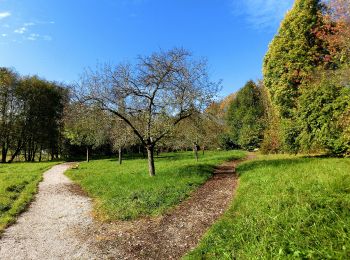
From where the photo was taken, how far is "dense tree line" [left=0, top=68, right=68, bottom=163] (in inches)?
1790

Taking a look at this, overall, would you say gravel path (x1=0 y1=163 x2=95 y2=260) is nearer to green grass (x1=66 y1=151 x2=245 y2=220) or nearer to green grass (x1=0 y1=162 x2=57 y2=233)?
green grass (x1=0 y1=162 x2=57 y2=233)

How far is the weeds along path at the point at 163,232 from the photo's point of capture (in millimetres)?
8898

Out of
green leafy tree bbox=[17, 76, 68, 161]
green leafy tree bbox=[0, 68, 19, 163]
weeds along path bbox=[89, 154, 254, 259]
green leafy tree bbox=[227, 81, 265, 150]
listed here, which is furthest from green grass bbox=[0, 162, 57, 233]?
green leafy tree bbox=[227, 81, 265, 150]

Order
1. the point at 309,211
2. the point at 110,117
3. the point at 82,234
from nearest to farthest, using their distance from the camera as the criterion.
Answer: the point at 309,211, the point at 82,234, the point at 110,117

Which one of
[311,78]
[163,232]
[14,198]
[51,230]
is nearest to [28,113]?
[14,198]

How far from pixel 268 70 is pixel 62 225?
28276 millimetres

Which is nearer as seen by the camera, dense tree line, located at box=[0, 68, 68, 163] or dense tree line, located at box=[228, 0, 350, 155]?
dense tree line, located at box=[228, 0, 350, 155]

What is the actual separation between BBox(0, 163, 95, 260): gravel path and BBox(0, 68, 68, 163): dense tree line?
3382cm

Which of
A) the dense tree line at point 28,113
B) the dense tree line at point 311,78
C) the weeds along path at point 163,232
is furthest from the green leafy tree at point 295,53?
the dense tree line at point 28,113

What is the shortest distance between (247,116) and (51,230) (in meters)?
51.8

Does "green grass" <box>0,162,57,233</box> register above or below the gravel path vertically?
above

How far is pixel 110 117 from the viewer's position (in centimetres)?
1967

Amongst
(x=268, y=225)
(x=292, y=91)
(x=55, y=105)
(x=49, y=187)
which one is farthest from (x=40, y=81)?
(x=268, y=225)

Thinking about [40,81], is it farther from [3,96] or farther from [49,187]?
[49,187]
